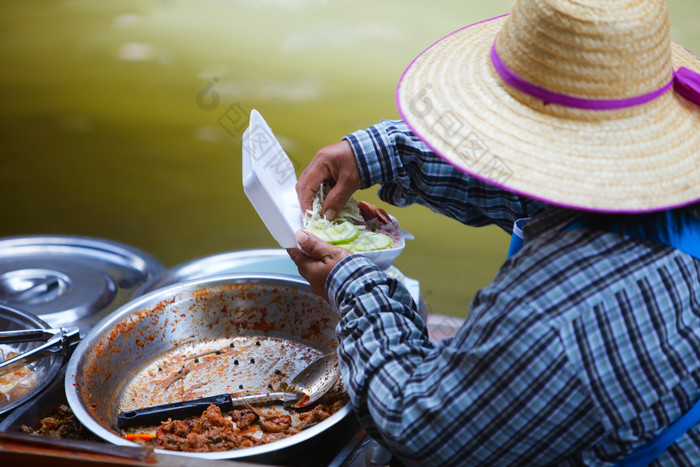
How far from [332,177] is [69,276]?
39.1 inches

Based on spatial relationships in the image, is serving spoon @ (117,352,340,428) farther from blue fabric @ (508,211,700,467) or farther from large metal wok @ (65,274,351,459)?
blue fabric @ (508,211,700,467)

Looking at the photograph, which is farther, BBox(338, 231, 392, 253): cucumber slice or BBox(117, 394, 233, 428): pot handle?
BBox(338, 231, 392, 253): cucumber slice

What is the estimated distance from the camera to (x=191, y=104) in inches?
209

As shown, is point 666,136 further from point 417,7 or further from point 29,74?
point 29,74

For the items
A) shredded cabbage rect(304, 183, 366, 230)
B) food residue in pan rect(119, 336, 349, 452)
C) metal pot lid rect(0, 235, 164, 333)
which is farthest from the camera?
metal pot lid rect(0, 235, 164, 333)

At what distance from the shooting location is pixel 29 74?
5.81 metres

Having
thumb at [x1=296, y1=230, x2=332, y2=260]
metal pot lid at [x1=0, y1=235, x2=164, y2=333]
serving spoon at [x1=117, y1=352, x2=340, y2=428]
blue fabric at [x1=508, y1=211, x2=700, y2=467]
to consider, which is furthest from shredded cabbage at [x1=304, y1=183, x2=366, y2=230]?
metal pot lid at [x1=0, y1=235, x2=164, y2=333]

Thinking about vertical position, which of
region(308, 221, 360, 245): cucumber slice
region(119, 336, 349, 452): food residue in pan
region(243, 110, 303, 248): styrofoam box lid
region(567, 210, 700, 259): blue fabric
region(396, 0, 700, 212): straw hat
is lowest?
region(119, 336, 349, 452): food residue in pan

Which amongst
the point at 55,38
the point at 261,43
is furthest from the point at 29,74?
the point at 261,43

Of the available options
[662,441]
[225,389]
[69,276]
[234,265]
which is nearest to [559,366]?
[662,441]

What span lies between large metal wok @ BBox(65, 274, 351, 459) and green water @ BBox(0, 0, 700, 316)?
2237mm

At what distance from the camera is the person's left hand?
1404 mm

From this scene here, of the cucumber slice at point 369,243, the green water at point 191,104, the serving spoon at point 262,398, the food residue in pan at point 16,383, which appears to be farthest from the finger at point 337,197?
the green water at point 191,104

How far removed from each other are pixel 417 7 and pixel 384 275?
370cm
